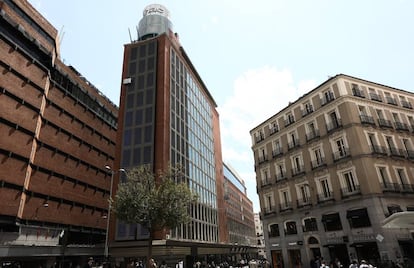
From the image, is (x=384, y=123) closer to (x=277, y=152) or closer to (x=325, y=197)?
(x=325, y=197)

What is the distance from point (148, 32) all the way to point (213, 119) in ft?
80.7

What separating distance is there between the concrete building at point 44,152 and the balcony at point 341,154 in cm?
2879

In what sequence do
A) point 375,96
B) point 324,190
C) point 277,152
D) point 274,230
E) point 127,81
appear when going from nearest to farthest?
point 324,190 → point 375,96 → point 274,230 → point 277,152 → point 127,81

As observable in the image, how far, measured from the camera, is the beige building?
84.1ft

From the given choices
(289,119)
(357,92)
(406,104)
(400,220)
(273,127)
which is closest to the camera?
(400,220)

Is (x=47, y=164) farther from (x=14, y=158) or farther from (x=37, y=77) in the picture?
(x=37, y=77)

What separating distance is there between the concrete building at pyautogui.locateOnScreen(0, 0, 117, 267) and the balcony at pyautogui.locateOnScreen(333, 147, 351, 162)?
2879 cm

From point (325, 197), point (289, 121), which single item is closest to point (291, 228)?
point (325, 197)

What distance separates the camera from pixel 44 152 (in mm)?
37594

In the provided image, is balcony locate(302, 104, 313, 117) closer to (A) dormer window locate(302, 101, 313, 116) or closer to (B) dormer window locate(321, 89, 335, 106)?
(A) dormer window locate(302, 101, 313, 116)

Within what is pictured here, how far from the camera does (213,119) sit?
2559 inches

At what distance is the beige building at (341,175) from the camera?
2564 centimetres

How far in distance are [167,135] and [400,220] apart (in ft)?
90.5

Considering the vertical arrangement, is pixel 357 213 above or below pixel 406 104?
below
